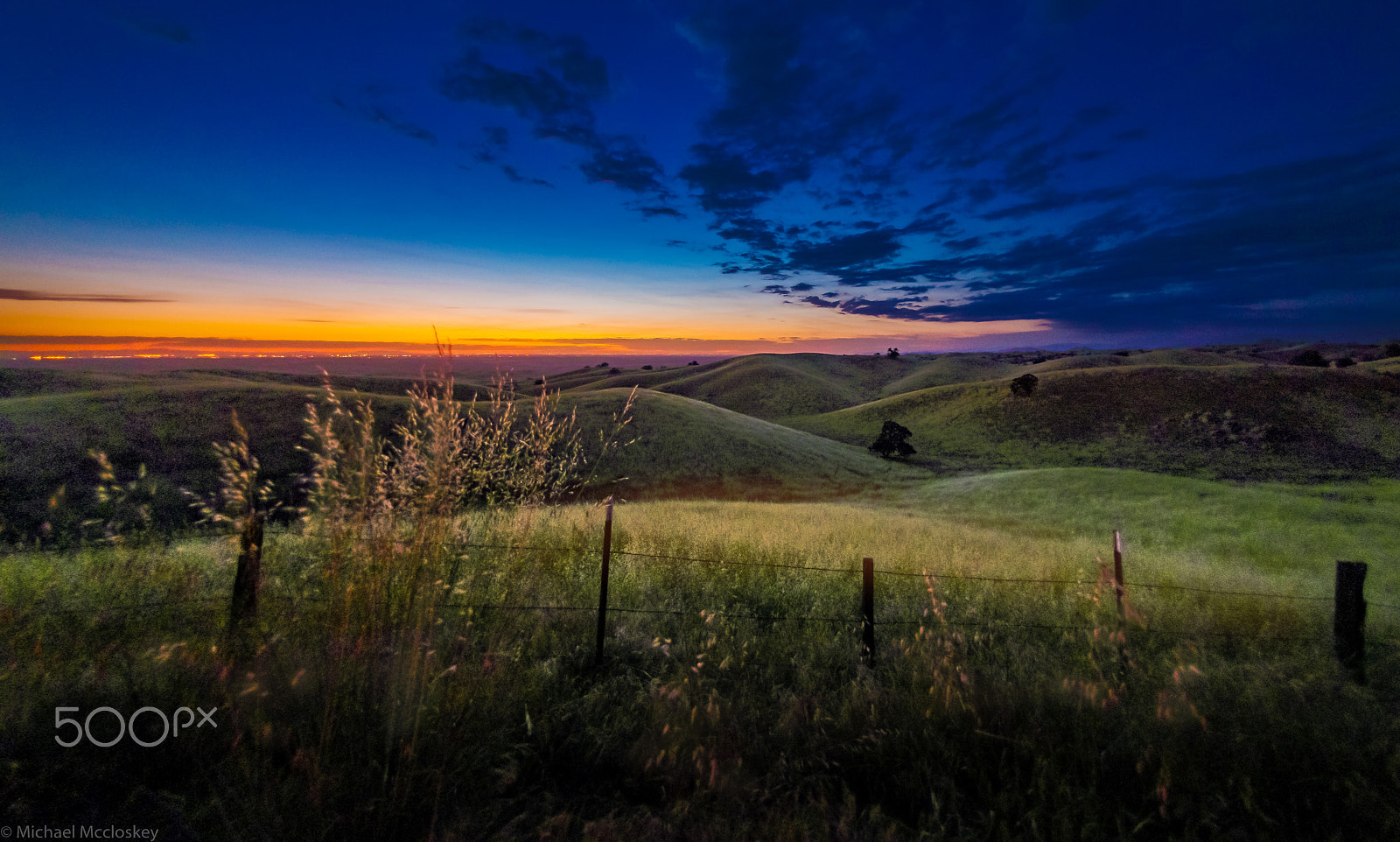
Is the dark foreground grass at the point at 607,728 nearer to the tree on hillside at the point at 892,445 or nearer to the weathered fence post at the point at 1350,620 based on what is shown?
the weathered fence post at the point at 1350,620

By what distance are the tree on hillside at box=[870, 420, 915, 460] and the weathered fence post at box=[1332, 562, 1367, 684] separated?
43.2m

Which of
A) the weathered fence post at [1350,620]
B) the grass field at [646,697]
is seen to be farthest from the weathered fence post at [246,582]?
the weathered fence post at [1350,620]

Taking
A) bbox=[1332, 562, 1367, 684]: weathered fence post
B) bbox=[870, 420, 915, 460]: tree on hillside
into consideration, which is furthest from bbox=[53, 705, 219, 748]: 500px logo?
bbox=[870, 420, 915, 460]: tree on hillside

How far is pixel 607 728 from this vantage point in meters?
3.67

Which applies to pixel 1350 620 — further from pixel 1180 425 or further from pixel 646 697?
pixel 1180 425

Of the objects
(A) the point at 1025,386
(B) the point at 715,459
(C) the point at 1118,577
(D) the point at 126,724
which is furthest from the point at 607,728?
(A) the point at 1025,386

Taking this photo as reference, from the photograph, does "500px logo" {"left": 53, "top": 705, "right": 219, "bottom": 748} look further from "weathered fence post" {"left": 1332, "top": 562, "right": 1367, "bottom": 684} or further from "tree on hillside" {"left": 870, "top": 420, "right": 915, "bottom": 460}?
"tree on hillside" {"left": 870, "top": 420, "right": 915, "bottom": 460}

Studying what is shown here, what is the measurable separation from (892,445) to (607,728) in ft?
156

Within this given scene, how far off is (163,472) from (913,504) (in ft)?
117

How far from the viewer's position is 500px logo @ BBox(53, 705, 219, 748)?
116 inches

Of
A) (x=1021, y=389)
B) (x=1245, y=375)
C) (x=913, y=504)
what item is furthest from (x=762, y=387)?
(x=913, y=504)

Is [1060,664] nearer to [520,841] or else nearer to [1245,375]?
[520,841]

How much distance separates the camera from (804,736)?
3.70 m

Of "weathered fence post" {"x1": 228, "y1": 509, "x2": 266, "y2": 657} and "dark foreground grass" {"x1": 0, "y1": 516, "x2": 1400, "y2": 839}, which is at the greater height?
"weathered fence post" {"x1": 228, "y1": 509, "x2": 266, "y2": 657}
